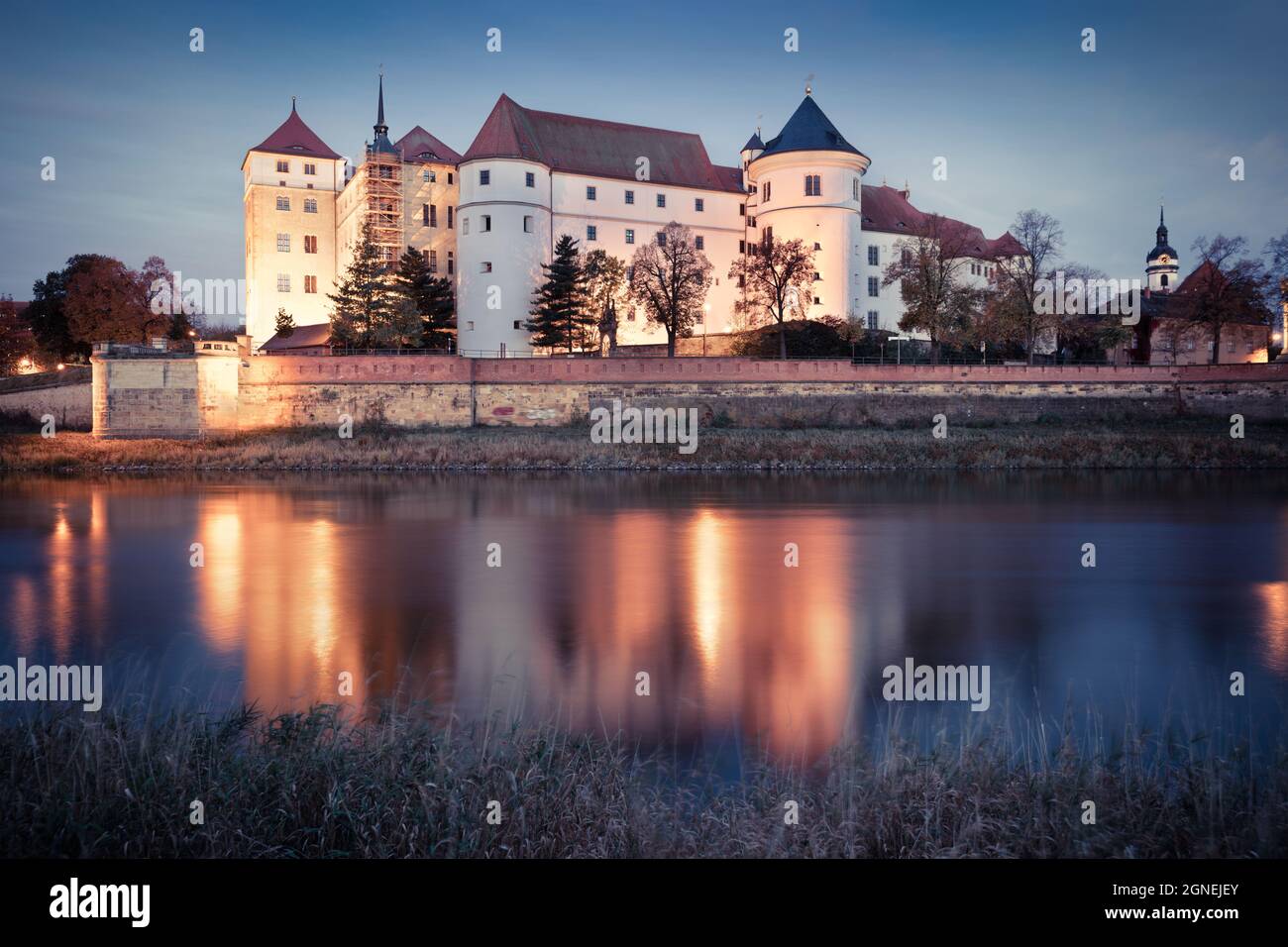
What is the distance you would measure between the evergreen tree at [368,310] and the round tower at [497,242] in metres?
4.28

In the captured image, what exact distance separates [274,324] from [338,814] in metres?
49.3

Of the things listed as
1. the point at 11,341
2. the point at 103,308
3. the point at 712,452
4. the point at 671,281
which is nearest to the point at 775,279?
the point at 671,281

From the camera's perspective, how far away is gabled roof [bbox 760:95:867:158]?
45.1 m

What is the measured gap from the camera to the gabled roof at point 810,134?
45062 millimetres

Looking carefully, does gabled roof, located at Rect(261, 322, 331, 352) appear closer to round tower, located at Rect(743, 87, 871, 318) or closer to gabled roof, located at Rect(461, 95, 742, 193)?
gabled roof, located at Rect(461, 95, 742, 193)

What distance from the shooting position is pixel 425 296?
133 ft

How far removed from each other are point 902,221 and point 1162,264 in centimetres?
3921

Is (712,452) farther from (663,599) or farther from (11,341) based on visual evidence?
(11,341)

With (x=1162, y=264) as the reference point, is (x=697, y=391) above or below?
below

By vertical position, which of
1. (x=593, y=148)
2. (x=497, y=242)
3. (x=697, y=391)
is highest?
(x=593, y=148)

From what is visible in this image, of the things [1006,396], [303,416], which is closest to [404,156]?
[303,416]

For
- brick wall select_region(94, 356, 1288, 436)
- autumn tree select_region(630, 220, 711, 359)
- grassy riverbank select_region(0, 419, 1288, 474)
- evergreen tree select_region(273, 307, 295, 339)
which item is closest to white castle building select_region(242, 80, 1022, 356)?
evergreen tree select_region(273, 307, 295, 339)

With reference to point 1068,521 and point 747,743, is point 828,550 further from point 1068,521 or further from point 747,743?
point 747,743

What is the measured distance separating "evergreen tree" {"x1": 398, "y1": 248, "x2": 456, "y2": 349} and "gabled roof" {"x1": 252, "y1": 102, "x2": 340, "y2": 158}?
13.5 meters
